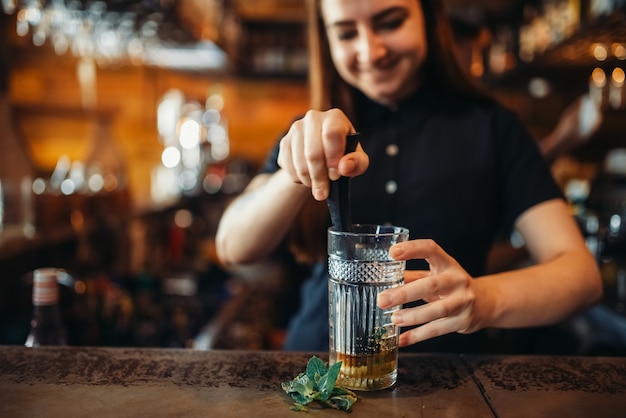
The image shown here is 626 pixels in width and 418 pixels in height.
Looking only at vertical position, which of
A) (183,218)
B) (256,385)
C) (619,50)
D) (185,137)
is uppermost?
(619,50)

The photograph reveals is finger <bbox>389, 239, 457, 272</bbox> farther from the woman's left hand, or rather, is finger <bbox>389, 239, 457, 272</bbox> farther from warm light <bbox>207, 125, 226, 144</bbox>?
warm light <bbox>207, 125, 226, 144</bbox>

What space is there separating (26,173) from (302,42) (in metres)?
3.81

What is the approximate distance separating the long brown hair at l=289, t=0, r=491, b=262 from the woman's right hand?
1.59ft

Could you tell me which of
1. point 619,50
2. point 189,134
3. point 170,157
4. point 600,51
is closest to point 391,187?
point 619,50

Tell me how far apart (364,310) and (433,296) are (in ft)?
0.29

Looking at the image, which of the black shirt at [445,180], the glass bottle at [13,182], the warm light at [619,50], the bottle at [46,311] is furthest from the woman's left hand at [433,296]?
the warm light at [619,50]

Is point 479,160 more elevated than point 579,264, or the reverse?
point 479,160

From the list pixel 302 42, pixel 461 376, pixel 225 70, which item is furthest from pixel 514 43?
pixel 461 376

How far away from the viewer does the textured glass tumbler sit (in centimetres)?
78

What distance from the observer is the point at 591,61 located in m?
3.52

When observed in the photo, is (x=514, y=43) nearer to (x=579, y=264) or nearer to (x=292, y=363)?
(x=579, y=264)

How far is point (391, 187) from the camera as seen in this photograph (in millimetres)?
1338

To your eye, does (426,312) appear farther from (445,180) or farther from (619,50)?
(619,50)

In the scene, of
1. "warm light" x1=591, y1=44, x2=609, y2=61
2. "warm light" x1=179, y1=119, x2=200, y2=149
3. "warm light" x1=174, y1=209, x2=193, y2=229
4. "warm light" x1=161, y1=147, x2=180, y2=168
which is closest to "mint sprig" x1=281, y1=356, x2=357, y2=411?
"warm light" x1=591, y1=44, x2=609, y2=61
